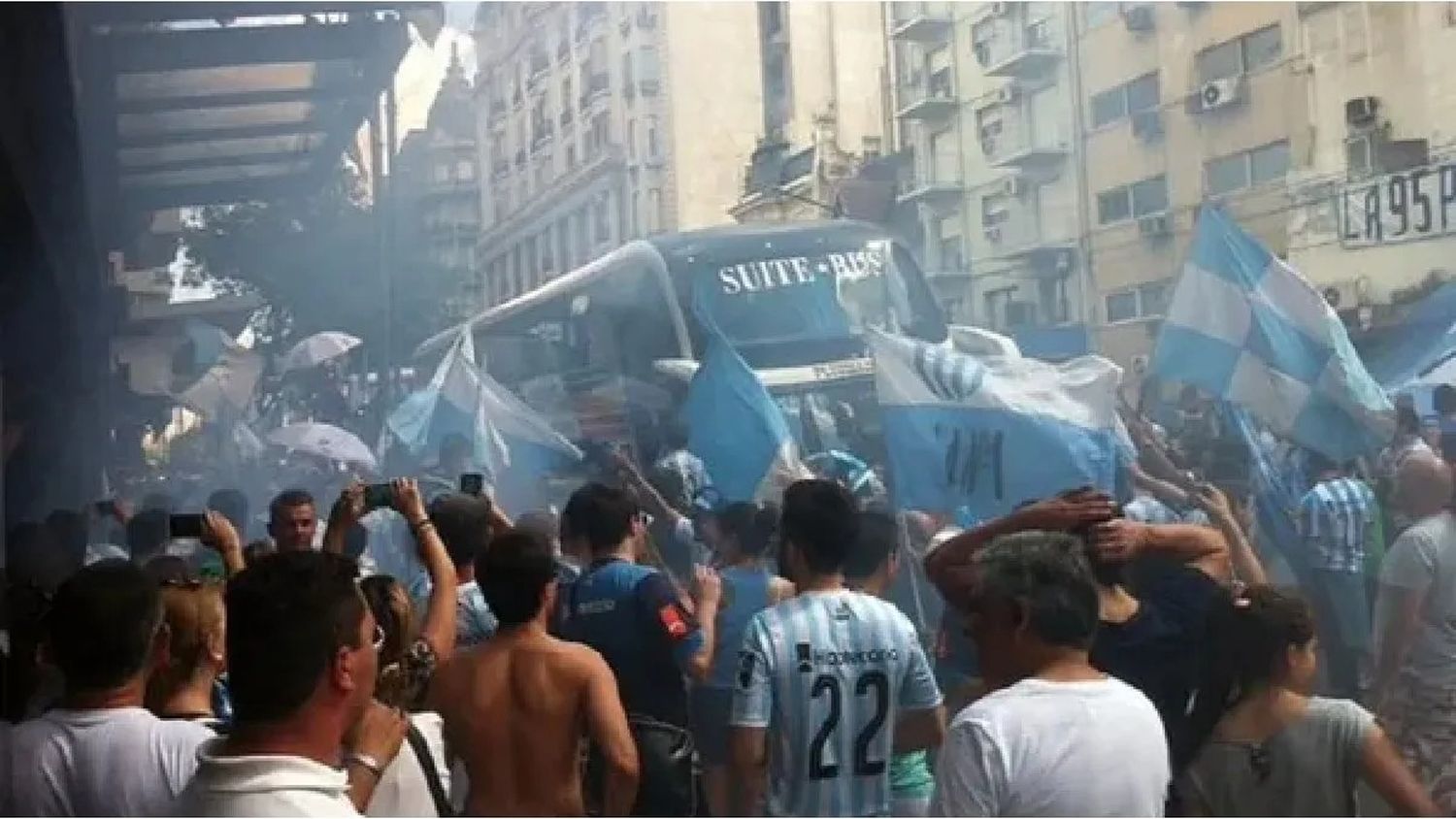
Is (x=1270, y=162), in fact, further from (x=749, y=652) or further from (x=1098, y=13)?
(x=749, y=652)

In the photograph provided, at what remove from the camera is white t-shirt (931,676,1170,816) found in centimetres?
204

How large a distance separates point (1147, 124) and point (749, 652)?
1.43 m

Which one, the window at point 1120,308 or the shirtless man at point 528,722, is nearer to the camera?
the shirtless man at point 528,722

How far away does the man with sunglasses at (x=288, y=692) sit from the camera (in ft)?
4.96

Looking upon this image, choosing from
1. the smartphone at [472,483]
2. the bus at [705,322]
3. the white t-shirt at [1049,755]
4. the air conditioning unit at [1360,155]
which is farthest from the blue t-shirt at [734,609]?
the air conditioning unit at [1360,155]

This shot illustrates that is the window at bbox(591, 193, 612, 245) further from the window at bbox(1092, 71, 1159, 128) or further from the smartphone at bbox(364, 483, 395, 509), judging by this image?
the window at bbox(1092, 71, 1159, 128)

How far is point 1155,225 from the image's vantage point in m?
3.16

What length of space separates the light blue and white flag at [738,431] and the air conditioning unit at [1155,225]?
853 millimetres

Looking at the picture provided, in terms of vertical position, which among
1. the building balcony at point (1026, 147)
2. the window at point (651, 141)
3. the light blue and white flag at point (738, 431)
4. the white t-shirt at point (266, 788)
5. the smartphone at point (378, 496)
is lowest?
the white t-shirt at point (266, 788)

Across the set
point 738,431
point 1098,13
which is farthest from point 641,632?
point 1098,13

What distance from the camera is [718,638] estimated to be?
286 centimetres

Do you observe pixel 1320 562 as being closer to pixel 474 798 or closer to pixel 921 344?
pixel 921 344

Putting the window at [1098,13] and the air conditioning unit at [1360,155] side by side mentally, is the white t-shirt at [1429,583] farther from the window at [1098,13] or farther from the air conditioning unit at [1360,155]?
the window at [1098,13]

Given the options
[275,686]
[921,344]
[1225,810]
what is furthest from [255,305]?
[1225,810]
